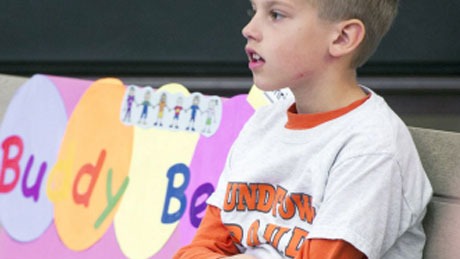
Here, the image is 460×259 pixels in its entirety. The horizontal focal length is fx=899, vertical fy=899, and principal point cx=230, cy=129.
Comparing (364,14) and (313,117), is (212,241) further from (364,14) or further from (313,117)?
(364,14)

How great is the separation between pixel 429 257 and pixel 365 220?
0.18 m

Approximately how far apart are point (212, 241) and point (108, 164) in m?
0.50

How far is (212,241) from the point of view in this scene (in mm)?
1393

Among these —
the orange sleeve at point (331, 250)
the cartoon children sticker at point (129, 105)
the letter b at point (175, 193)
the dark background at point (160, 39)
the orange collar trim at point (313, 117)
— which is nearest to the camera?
the orange sleeve at point (331, 250)

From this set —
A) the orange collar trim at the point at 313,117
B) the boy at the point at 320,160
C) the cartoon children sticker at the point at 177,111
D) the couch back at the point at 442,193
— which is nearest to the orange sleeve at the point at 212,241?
the boy at the point at 320,160

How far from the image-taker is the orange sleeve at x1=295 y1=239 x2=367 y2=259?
1165mm

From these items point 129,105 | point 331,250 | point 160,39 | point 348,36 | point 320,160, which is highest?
point 160,39

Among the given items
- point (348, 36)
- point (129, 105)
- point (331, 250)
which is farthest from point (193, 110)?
point (331, 250)

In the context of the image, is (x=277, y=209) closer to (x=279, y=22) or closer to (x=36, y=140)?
(x=279, y=22)

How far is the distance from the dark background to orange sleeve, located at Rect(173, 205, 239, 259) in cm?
70

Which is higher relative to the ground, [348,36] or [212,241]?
[348,36]

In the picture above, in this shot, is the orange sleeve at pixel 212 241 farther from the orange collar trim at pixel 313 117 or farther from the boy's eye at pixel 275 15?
the boy's eye at pixel 275 15

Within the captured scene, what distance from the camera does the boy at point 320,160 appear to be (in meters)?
1.18

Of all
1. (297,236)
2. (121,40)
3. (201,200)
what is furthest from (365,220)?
(121,40)
